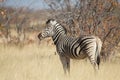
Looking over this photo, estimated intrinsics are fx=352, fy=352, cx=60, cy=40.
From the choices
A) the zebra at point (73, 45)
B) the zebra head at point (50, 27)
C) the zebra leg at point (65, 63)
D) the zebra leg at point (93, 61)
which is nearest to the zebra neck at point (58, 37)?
the zebra at point (73, 45)

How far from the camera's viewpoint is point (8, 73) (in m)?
8.54

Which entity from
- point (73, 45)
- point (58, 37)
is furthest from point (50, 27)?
point (73, 45)

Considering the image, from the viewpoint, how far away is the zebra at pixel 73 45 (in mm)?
9344

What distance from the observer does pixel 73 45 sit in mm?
9859

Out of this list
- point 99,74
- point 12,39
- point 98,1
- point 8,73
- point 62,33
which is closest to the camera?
point 8,73

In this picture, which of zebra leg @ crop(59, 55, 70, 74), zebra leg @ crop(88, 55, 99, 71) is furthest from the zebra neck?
zebra leg @ crop(88, 55, 99, 71)

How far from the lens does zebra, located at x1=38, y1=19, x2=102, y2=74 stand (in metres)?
9.34

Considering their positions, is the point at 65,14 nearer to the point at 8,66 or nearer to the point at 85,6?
the point at 85,6

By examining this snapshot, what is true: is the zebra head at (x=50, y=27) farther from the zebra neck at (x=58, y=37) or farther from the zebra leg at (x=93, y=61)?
the zebra leg at (x=93, y=61)

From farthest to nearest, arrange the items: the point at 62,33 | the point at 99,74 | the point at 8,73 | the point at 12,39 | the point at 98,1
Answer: the point at 12,39 < the point at 98,1 < the point at 62,33 < the point at 99,74 < the point at 8,73

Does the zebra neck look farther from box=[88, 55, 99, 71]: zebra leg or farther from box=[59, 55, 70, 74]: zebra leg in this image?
box=[88, 55, 99, 71]: zebra leg

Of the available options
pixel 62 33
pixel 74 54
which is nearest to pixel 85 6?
pixel 62 33

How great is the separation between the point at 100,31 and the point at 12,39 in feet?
20.1

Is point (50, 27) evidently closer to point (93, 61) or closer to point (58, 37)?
point (58, 37)
